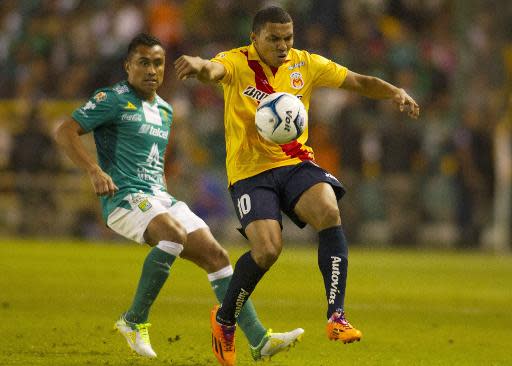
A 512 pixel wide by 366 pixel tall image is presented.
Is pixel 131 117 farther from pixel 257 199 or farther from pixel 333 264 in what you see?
pixel 333 264

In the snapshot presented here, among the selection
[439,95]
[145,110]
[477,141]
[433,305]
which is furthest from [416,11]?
[145,110]

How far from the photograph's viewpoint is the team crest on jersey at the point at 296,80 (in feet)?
Result: 25.3

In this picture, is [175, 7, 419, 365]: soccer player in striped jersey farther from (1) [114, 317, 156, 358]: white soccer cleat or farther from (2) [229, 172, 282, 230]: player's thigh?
(1) [114, 317, 156, 358]: white soccer cleat

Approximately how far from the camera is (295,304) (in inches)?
447

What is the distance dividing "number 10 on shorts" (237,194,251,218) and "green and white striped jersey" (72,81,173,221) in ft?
3.54

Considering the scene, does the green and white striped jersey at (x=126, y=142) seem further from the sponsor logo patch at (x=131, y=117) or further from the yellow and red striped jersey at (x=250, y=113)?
the yellow and red striped jersey at (x=250, y=113)

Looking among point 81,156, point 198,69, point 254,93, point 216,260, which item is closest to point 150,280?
point 216,260

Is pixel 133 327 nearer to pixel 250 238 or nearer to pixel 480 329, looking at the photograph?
pixel 250 238

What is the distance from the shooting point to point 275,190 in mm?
7484

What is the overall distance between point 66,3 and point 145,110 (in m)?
15.0

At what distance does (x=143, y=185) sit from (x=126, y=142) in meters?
0.35

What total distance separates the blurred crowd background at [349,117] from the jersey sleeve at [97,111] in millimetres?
10756

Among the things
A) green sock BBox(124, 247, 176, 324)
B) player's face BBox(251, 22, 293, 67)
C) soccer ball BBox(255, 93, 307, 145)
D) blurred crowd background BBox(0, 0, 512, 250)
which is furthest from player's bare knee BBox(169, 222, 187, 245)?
blurred crowd background BBox(0, 0, 512, 250)

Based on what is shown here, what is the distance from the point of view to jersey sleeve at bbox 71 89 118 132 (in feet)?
26.3
